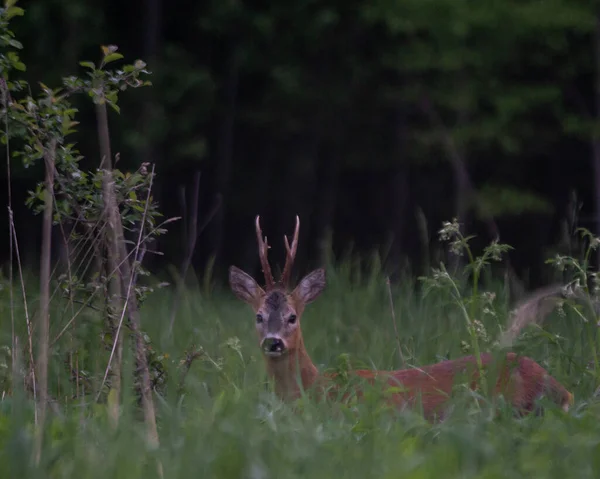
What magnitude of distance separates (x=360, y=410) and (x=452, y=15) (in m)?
10.7

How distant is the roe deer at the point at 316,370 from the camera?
4.35 metres

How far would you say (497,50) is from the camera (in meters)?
14.6

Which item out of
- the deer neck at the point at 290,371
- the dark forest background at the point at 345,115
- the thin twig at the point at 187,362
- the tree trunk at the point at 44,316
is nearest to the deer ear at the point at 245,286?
the deer neck at the point at 290,371

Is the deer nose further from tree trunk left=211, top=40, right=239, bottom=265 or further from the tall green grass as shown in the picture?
tree trunk left=211, top=40, right=239, bottom=265

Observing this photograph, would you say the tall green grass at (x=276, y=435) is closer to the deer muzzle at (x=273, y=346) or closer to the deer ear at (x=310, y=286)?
the deer muzzle at (x=273, y=346)

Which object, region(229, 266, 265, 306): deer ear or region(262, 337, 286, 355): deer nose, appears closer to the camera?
region(262, 337, 286, 355): deer nose

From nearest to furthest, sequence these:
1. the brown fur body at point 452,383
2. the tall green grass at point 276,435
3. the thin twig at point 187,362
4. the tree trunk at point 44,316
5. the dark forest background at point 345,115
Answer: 1. the tall green grass at point 276,435
2. the tree trunk at point 44,316
3. the brown fur body at point 452,383
4. the thin twig at point 187,362
5. the dark forest background at point 345,115

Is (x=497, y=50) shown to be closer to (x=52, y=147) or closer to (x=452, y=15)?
(x=452, y=15)

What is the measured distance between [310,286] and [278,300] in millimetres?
275

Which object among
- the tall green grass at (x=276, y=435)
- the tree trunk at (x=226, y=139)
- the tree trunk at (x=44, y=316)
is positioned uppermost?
the tree trunk at (x=44, y=316)

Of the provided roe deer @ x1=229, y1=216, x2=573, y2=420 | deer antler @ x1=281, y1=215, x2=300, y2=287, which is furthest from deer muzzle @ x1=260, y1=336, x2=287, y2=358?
deer antler @ x1=281, y1=215, x2=300, y2=287

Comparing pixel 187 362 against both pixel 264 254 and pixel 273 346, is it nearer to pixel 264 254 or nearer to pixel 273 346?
pixel 273 346

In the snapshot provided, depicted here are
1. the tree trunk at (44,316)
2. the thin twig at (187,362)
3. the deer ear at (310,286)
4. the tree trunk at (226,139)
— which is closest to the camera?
the tree trunk at (44,316)

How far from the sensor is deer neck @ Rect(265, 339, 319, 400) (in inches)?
200
